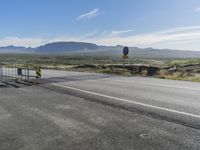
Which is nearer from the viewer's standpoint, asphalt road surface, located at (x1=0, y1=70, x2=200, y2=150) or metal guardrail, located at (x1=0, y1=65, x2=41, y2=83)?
asphalt road surface, located at (x1=0, y1=70, x2=200, y2=150)

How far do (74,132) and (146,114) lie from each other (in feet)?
7.84

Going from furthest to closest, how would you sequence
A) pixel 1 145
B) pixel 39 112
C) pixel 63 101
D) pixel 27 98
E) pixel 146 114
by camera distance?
1. pixel 27 98
2. pixel 63 101
3. pixel 39 112
4. pixel 146 114
5. pixel 1 145

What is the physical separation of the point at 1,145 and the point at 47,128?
1319 millimetres

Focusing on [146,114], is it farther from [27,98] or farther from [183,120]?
[27,98]

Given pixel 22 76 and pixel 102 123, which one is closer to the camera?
pixel 102 123

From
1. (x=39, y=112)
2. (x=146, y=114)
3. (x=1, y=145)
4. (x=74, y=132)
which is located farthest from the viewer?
(x=39, y=112)

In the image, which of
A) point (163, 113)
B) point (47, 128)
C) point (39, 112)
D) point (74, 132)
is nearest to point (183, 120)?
point (163, 113)

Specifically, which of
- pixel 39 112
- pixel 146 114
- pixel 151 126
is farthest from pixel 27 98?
pixel 151 126

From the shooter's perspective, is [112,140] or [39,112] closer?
[112,140]

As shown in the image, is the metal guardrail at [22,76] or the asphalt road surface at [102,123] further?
the metal guardrail at [22,76]

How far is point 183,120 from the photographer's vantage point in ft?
22.9

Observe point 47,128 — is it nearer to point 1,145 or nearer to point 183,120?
point 1,145

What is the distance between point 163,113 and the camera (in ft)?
25.6

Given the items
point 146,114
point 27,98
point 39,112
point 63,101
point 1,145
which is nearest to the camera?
point 1,145
